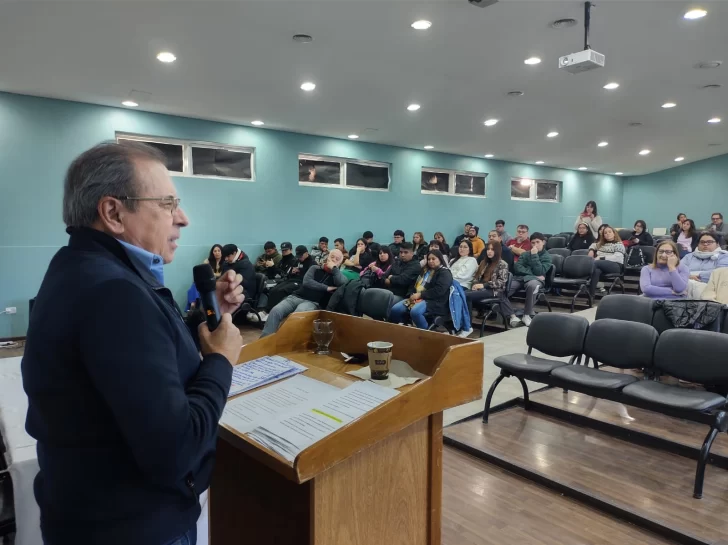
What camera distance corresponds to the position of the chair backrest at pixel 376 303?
4730mm

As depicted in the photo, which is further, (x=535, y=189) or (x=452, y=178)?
(x=535, y=189)

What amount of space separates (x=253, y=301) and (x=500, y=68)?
4.26 m

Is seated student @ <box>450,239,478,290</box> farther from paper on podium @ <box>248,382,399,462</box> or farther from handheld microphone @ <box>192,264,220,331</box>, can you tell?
handheld microphone @ <box>192,264,220,331</box>

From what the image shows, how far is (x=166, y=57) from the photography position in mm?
4762

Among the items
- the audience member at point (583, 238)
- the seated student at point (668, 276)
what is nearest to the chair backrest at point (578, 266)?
the audience member at point (583, 238)

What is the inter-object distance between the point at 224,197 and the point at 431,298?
Result: 13.0 feet

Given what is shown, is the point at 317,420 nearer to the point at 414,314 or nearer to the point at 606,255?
the point at 414,314

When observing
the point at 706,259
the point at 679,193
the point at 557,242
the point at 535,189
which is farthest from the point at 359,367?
Answer: the point at 679,193

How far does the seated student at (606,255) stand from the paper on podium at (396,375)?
19.7ft

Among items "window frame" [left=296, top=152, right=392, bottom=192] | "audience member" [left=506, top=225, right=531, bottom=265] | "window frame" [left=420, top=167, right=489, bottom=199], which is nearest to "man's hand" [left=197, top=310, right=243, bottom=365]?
"audience member" [left=506, top=225, right=531, bottom=265]

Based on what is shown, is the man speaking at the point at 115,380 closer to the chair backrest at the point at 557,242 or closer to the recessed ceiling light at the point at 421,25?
the recessed ceiling light at the point at 421,25

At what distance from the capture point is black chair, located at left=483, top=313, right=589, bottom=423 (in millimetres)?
3229

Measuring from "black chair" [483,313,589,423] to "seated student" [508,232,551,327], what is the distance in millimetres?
2473

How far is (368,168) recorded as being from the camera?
930 cm
